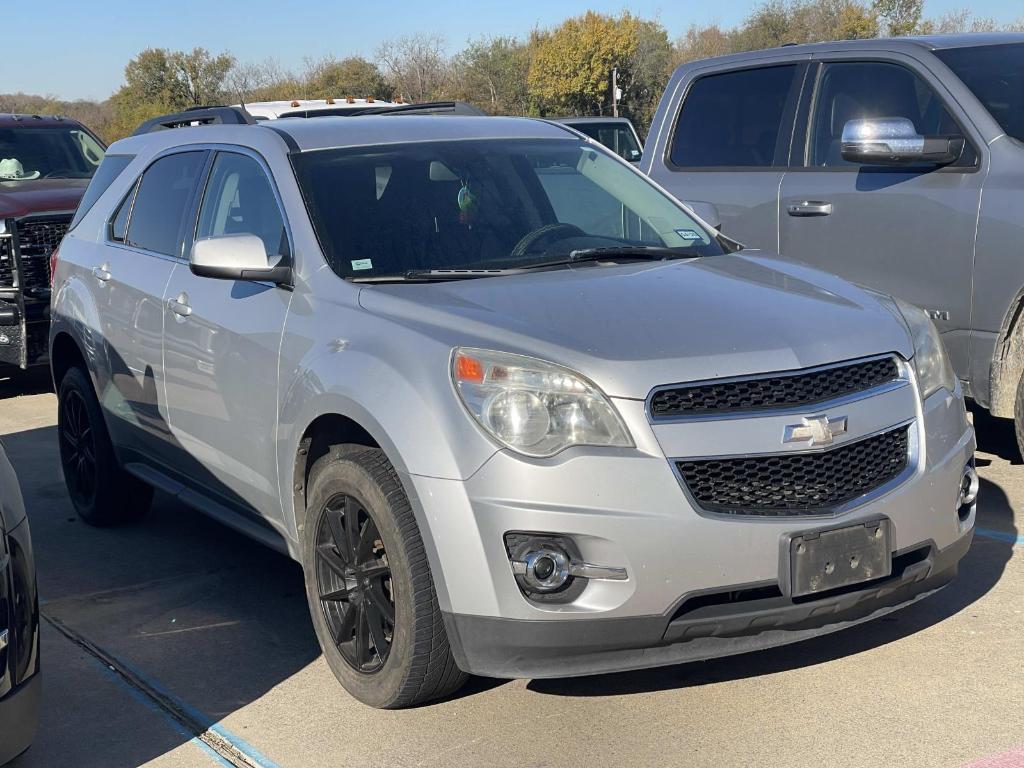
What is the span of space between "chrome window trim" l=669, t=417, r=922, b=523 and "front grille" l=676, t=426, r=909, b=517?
0.01 meters

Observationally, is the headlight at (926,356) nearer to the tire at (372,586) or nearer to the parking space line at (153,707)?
the tire at (372,586)

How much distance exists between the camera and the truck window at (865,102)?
19.8 ft

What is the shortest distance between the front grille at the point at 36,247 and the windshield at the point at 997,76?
654cm

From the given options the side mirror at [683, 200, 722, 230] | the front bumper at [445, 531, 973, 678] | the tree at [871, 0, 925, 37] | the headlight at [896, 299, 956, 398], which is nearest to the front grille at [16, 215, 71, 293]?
the side mirror at [683, 200, 722, 230]

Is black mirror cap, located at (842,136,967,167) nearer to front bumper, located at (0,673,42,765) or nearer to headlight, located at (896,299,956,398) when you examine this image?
headlight, located at (896,299,956,398)

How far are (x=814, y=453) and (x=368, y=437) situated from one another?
1.27 metres

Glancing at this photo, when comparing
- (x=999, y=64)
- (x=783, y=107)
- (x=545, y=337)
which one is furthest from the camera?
(x=783, y=107)

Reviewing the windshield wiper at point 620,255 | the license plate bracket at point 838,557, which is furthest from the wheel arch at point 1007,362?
the license plate bracket at point 838,557

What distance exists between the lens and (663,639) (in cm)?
336

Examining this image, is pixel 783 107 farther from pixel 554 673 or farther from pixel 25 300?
pixel 25 300

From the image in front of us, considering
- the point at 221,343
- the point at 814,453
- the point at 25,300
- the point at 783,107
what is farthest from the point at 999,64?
the point at 25,300

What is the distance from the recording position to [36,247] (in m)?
9.73

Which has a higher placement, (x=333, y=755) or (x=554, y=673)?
(x=554, y=673)

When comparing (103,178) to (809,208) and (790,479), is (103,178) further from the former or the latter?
(790,479)
